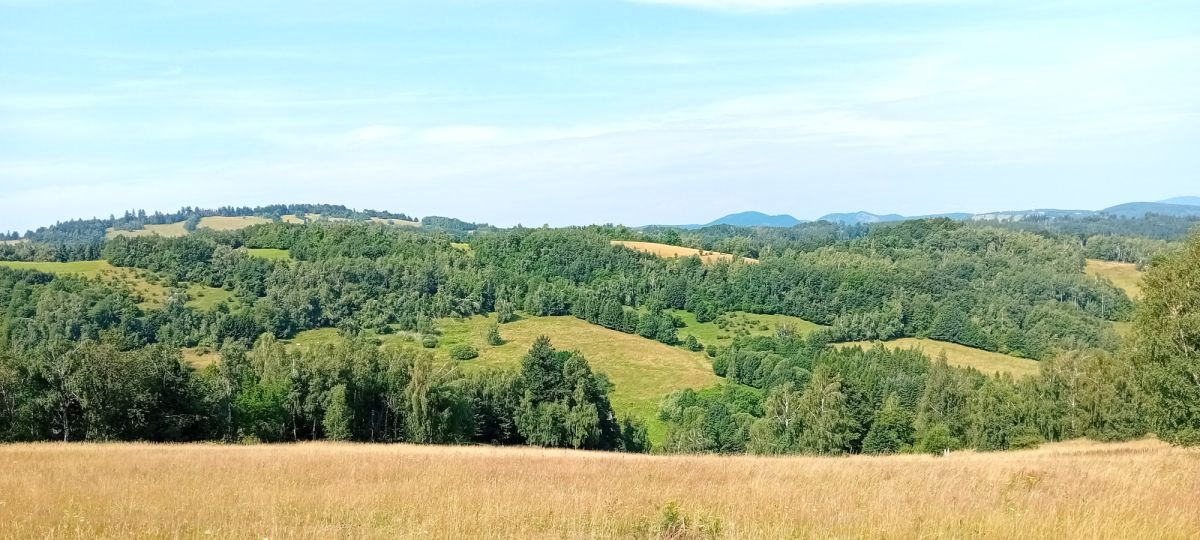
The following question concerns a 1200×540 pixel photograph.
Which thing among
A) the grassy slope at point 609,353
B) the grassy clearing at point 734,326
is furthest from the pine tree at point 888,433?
the grassy clearing at point 734,326

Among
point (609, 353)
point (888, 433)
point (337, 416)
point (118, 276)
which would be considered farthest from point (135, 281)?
point (888, 433)

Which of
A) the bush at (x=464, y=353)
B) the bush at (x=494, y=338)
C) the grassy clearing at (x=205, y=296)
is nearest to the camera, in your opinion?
the bush at (x=464, y=353)

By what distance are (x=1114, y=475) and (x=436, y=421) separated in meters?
47.9

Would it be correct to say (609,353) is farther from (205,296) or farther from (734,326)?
(205,296)

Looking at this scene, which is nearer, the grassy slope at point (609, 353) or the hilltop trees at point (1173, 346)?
the hilltop trees at point (1173, 346)

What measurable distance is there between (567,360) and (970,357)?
350ft

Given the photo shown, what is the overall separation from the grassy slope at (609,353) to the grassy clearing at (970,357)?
37.1m

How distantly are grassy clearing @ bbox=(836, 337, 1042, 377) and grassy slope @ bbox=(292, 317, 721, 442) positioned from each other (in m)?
37.1

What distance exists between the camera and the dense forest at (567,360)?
4225 centimetres

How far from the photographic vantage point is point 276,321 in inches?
5856

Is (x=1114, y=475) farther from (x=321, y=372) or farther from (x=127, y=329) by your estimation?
(x=127, y=329)

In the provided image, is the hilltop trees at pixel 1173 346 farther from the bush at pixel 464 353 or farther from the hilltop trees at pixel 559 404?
the bush at pixel 464 353

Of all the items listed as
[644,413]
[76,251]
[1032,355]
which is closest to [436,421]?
[644,413]

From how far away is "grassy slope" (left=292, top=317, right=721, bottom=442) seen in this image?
403 feet
